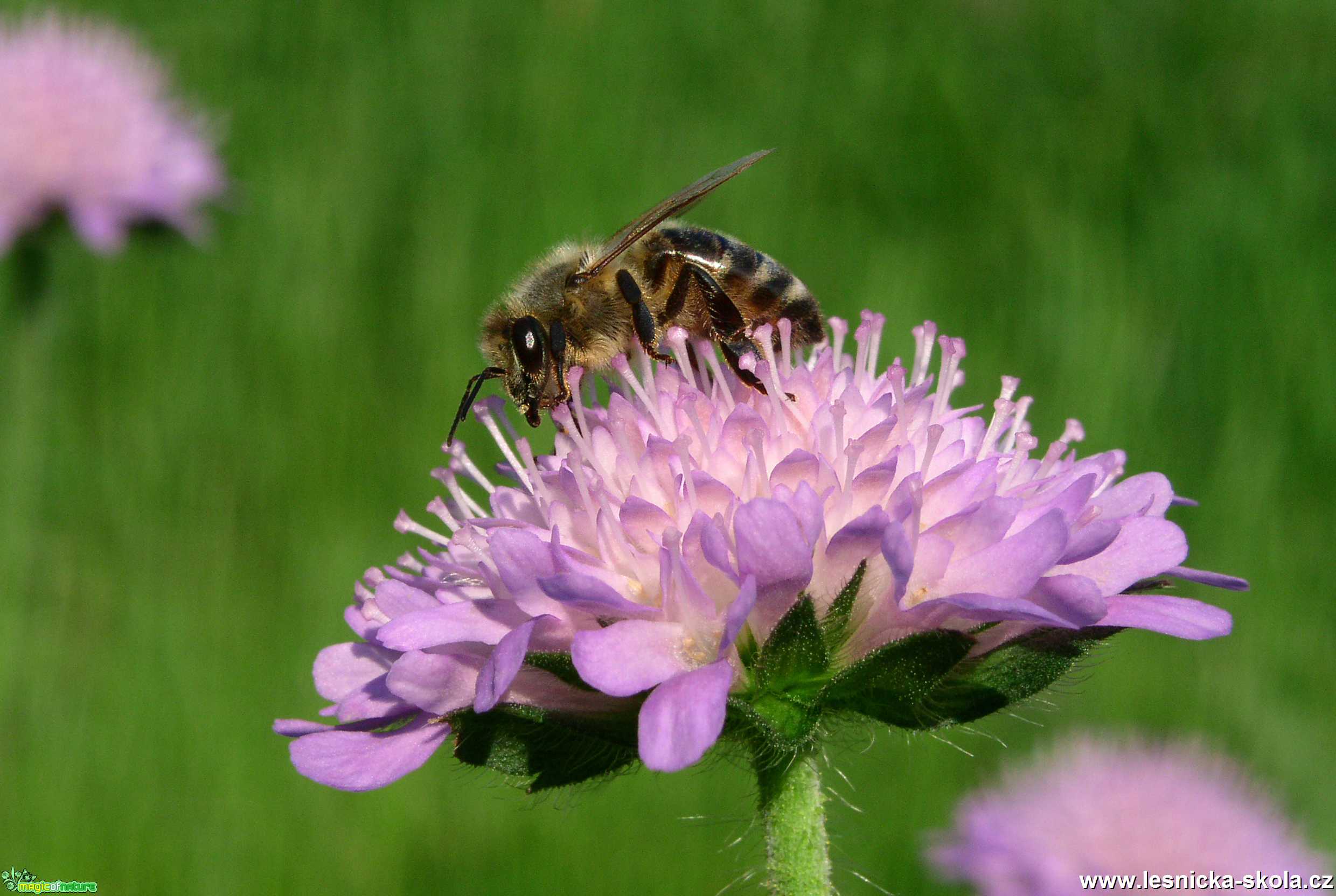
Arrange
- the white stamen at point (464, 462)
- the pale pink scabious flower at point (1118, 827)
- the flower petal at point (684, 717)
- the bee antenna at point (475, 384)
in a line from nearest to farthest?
the flower petal at point (684, 717) < the white stamen at point (464, 462) < the bee antenna at point (475, 384) < the pale pink scabious flower at point (1118, 827)

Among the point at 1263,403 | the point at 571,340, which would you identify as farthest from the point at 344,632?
the point at 1263,403

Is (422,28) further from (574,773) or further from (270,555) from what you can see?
(574,773)

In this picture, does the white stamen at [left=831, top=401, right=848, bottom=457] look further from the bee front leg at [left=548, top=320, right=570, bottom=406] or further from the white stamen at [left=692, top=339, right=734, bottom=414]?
the bee front leg at [left=548, top=320, right=570, bottom=406]

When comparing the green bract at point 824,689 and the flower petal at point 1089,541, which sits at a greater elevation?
the flower petal at point 1089,541

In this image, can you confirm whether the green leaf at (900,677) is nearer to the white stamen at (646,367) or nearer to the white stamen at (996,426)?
the white stamen at (996,426)

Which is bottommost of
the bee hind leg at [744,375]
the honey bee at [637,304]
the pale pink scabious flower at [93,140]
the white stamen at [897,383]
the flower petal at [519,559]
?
the flower petal at [519,559]

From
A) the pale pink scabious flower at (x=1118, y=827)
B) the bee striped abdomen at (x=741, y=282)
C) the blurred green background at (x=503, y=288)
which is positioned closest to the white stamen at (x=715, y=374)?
the bee striped abdomen at (x=741, y=282)

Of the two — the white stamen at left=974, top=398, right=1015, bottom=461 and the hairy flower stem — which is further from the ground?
the white stamen at left=974, top=398, right=1015, bottom=461

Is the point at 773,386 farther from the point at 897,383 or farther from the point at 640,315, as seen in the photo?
the point at 640,315

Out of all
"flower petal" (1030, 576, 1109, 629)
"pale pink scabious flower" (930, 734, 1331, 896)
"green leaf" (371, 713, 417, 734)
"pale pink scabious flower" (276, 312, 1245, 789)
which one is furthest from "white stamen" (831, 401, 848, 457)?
"pale pink scabious flower" (930, 734, 1331, 896)
